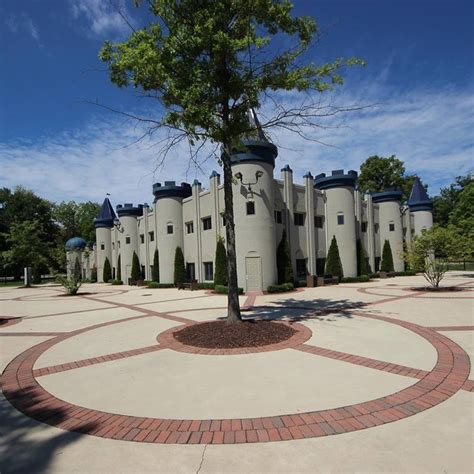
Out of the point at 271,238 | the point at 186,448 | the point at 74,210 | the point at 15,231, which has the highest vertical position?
the point at 74,210

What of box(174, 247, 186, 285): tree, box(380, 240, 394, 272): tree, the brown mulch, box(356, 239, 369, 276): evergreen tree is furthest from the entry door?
box(380, 240, 394, 272): tree

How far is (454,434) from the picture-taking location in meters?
4.06

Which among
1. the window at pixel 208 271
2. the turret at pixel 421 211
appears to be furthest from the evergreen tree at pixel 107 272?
the turret at pixel 421 211

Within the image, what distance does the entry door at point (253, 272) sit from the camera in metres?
22.9

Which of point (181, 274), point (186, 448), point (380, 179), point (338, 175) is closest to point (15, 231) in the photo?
point (181, 274)

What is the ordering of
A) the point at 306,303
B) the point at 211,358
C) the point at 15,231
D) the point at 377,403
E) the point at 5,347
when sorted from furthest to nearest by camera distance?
the point at 15,231 < the point at 306,303 < the point at 5,347 < the point at 211,358 < the point at 377,403

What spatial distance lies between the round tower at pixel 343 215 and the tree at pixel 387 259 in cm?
691

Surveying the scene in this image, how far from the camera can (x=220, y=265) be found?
82.2 ft

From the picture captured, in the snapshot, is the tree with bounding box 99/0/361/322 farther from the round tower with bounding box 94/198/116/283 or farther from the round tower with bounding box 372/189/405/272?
the round tower with bounding box 94/198/116/283

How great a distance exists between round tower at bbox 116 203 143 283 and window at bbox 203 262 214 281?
1370 centimetres

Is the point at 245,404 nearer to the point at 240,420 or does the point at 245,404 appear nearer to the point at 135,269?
the point at 240,420

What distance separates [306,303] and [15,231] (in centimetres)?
4315

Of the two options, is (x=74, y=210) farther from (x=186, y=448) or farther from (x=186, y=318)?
(x=186, y=448)

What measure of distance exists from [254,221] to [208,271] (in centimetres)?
767
